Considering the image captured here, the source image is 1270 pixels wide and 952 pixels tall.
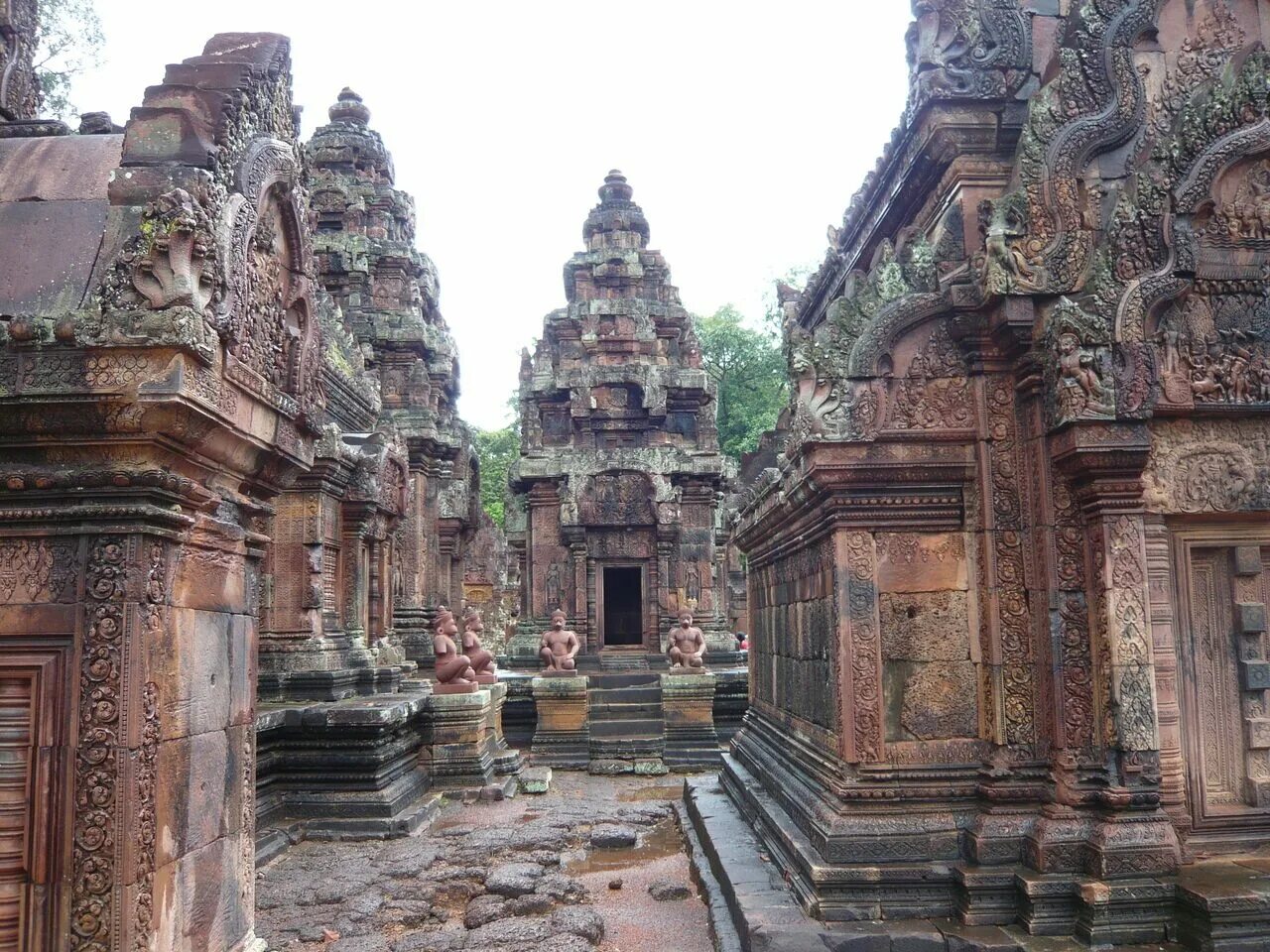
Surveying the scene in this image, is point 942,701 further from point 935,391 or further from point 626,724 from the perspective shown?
point 626,724

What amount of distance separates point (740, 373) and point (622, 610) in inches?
747

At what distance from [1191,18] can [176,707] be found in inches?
236

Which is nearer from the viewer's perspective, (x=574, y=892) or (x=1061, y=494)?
(x=1061, y=494)

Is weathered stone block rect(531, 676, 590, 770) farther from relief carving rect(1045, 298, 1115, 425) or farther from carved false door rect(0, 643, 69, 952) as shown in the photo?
carved false door rect(0, 643, 69, 952)

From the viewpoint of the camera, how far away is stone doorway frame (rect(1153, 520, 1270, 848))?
5117 millimetres

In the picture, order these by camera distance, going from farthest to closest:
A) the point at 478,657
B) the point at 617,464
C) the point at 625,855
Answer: the point at 617,464 < the point at 478,657 < the point at 625,855

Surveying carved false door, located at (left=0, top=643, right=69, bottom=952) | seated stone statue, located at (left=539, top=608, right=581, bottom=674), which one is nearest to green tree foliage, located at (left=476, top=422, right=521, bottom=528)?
seated stone statue, located at (left=539, top=608, right=581, bottom=674)

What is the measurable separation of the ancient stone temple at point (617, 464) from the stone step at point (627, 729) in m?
4.05

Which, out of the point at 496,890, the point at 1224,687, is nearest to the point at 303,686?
the point at 496,890

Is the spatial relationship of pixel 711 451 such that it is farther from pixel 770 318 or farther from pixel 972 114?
pixel 770 318

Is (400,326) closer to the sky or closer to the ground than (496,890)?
closer to the sky

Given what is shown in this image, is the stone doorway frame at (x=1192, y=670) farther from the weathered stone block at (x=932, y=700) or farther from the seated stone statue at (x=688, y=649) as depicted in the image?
the seated stone statue at (x=688, y=649)

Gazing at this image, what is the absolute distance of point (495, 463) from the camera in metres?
43.7

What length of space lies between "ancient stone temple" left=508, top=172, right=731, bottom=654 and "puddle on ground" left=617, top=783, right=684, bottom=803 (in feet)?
22.2
